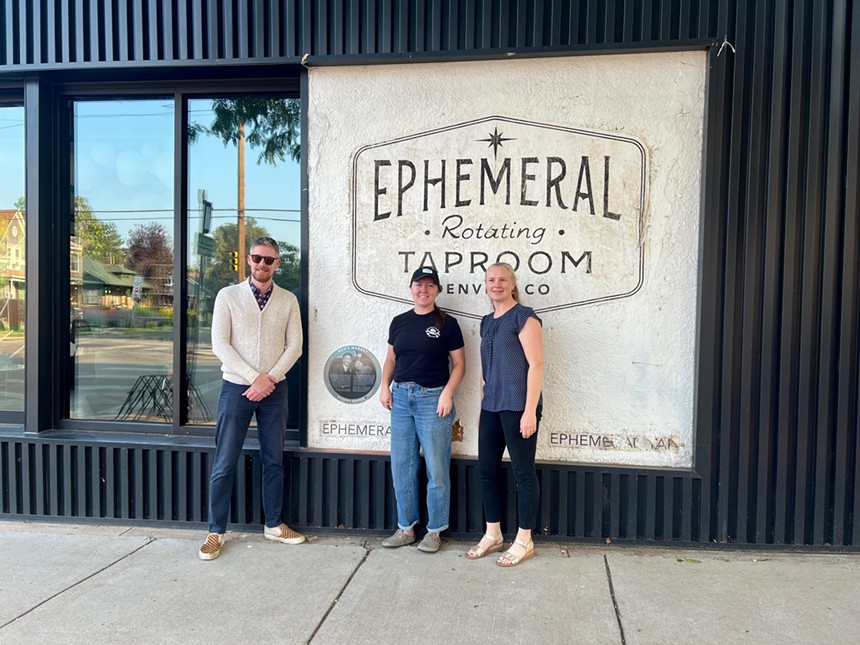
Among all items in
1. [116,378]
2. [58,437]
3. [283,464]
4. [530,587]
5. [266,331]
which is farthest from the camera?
[116,378]

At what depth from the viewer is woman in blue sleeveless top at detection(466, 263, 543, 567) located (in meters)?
3.49

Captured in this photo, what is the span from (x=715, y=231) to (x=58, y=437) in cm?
507

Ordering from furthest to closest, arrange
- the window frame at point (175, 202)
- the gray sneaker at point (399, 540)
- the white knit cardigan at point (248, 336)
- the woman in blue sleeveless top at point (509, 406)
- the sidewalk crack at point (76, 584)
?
the window frame at point (175, 202), the gray sneaker at point (399, 540), the white knit cardigan at point (248, 336), the woman in blue sleeveless top at point (509, 406), the sidewalk crack at point (76, 584)

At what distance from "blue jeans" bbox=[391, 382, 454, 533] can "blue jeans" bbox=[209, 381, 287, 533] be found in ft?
2.62

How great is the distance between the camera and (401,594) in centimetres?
325

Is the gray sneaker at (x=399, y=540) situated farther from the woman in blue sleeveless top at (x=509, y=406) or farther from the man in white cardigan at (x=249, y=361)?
the man in white cardigan at (x=249, y=361)

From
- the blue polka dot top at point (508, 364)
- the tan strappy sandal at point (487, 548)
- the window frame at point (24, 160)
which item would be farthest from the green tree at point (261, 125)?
the tan strappy sandal at point (487, 548)

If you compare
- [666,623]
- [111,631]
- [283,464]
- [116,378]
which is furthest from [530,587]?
[116,378]

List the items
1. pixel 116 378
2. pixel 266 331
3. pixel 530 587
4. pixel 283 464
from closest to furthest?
pixel 530 587 < pixel 266 331 < pixel 283 464 < pixel 116 378

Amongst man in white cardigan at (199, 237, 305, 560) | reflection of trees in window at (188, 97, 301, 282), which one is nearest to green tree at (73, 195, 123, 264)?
reflection of trees in window at (188, 97, 301, 282)

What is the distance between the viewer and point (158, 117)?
15.0ft

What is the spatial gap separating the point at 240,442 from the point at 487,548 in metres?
1.81

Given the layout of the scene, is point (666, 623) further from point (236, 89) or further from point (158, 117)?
point (158, 117)

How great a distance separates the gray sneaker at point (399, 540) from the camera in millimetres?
3871
